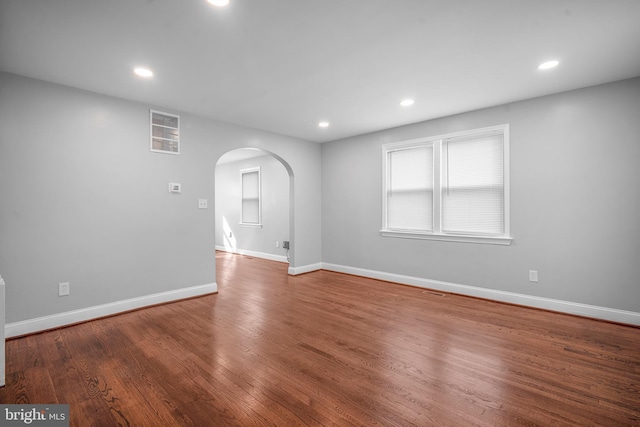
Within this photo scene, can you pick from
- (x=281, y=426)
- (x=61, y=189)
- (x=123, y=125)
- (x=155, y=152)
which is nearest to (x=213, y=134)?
(x=155, y=152)

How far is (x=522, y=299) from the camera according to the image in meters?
3.72

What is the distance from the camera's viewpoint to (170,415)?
1.76 meters

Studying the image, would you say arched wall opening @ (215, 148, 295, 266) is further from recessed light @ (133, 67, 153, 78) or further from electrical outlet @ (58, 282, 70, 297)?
electrical outlet @ (58, 282, 70, 297)

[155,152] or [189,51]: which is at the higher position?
[189,51]

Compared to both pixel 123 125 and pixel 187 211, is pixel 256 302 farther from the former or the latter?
pixel 123 125

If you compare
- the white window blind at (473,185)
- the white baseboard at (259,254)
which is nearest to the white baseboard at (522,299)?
the white window blind at (473,185)

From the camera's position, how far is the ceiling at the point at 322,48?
2.00 m

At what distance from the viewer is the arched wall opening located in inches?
268

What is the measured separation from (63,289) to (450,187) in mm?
4963

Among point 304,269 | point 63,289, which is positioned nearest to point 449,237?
point 304,269

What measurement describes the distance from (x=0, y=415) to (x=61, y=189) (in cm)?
219

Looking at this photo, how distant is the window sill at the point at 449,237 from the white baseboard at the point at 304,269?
157cm

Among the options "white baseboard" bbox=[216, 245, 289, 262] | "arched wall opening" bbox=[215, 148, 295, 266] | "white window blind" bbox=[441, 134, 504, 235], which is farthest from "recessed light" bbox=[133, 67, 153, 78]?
"white baseboard" bbox=[216, 245, 289, 262]

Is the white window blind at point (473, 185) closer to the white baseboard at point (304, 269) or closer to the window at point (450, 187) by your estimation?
the window at point (450, 187)
